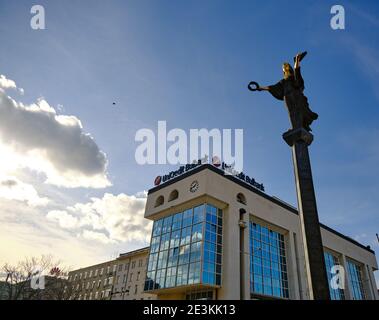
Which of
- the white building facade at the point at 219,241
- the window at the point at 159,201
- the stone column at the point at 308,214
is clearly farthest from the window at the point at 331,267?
the stone column at the point at 308,214

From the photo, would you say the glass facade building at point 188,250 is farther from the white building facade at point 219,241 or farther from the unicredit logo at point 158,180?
the unicredit logo at point 158,180

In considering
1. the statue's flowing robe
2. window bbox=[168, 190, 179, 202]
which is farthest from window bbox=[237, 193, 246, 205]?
the statue's flowing robe

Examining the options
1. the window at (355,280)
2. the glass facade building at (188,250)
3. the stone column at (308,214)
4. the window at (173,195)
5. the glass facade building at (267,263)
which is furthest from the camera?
the window at (355,280)

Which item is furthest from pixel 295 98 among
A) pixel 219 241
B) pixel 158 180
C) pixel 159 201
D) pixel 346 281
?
pixel 346 281

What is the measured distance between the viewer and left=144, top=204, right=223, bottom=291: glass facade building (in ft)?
97.5

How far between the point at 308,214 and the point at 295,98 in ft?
14.7

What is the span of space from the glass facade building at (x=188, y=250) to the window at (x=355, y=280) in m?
32.3

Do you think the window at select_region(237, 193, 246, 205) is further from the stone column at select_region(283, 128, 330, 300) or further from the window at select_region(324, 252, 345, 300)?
the stone column at select_region(283, 128, 330, 300)

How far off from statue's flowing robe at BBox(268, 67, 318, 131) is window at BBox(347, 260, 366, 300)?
49.8 m

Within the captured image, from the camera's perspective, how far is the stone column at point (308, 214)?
7859 mm

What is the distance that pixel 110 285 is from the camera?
5778 centimetres
